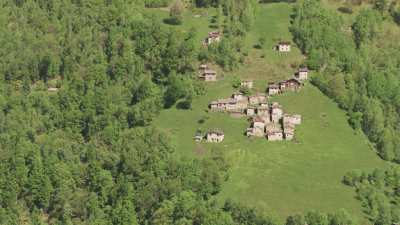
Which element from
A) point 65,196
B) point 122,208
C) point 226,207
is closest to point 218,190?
point 226,207

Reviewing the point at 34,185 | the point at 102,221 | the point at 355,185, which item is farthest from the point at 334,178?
the point at 34,185

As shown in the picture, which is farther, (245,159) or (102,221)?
(245,159)

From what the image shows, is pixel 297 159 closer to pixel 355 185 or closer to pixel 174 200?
pixel 355 185

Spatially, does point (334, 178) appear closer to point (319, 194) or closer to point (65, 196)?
point (319, 194)

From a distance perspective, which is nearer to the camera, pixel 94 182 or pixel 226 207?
pixel 226 207

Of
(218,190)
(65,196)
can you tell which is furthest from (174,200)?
(65,196)

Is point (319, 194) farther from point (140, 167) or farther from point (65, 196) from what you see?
point (65, 196)

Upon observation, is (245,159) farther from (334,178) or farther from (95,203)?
(95,203)

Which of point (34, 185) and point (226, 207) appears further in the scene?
point (34, 185)
